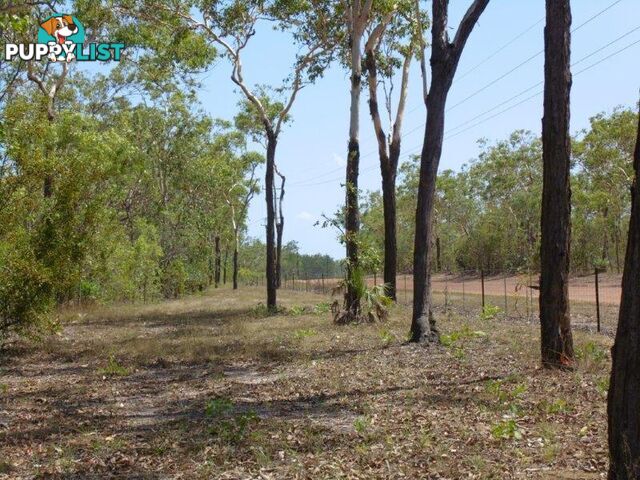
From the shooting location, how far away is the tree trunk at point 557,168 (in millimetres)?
9055

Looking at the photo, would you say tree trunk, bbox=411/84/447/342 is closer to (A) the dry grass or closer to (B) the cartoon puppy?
(A) the dry grass

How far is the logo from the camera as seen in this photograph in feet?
66.7

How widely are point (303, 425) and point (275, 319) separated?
13258mm

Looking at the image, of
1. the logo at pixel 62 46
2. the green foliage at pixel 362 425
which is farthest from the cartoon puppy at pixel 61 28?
the green foliage at pixel 362 425

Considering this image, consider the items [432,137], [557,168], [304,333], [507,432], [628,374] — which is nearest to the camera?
[628,374]

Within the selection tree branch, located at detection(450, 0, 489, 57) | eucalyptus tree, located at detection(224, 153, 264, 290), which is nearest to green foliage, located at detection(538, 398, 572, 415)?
tree branch, located at detection(450, 0, 489, 57)

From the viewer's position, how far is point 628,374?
402 cm

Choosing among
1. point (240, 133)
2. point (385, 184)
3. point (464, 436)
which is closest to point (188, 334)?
point (385, 184)

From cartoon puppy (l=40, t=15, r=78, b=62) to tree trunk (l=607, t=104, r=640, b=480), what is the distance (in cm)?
2054

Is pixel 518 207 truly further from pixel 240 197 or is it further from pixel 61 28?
pixel 61 28

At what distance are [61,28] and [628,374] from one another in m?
21.4

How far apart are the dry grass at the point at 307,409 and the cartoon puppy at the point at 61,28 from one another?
1126cm

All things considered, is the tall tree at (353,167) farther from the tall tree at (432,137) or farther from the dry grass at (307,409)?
the tall tree at (432,137)

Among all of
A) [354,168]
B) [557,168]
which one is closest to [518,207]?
[354,168]
